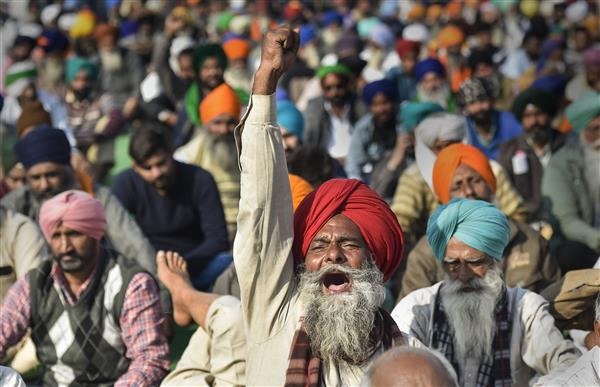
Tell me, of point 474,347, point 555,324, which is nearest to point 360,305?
point 474,347

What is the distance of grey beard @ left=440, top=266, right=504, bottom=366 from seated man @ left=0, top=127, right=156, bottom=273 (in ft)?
8.14

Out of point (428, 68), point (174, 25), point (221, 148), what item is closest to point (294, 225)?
point (221, 148)

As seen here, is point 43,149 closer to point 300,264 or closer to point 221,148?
point 221,148

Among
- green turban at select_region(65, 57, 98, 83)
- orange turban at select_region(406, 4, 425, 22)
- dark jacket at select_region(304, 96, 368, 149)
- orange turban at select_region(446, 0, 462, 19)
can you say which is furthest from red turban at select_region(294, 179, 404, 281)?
orange turban at select_region(406, 4, 425, 22)

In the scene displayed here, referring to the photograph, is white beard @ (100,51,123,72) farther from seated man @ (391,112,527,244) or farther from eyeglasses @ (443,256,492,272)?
eyeglasses @ (443,256,492,272)

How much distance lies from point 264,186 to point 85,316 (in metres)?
1.91

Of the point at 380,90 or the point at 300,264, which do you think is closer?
the point at 300,264

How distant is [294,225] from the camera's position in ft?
16.0

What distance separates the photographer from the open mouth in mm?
A: 4754

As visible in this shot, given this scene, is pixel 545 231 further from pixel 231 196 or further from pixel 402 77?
pixel 402 77

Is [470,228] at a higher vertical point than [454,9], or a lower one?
higher

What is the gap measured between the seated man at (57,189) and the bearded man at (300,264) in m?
3.00

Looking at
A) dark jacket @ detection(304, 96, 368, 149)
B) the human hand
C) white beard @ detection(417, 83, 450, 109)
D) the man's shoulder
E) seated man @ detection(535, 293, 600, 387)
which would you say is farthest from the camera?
the human hand

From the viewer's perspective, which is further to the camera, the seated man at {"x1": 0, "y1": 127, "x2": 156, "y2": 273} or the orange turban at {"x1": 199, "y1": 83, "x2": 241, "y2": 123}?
the orange turban at {"x1": 199, "y1": 83, "x2": 241, "y2": 123}
